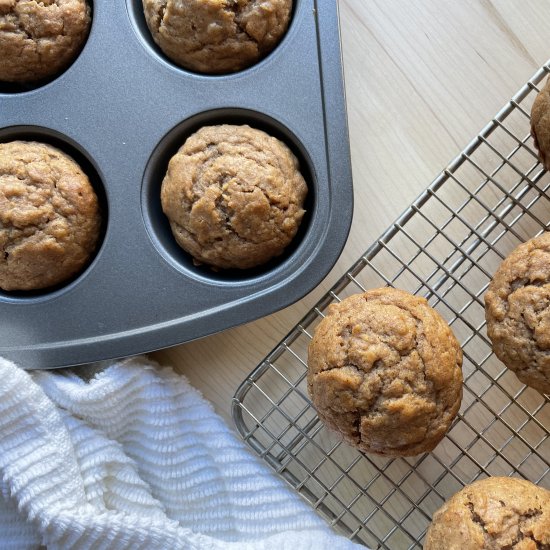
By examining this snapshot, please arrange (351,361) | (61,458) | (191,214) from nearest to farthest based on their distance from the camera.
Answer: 1. (351,361)
2. (191,214)
3. (61,458)

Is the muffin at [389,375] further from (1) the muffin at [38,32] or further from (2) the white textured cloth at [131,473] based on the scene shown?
(1) the muffin at [38,32]

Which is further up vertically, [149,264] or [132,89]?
[132,89]

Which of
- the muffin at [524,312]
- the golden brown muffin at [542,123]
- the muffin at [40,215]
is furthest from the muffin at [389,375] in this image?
Answer: the muffin at [40,215]

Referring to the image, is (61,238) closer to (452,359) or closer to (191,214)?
(191,214)

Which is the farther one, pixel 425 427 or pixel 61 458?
pixel 61 458

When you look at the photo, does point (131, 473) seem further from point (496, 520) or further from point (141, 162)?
point (496, 520)

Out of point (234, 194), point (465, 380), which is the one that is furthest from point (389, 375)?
point (234, 194)

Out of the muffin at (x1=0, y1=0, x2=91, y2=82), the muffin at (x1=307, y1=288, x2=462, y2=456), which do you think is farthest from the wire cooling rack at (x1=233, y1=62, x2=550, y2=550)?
the muffin at (x1=0, y1=0, x2=91, y2=82)

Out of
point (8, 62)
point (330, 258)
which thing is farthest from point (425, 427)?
point (8, 62)
